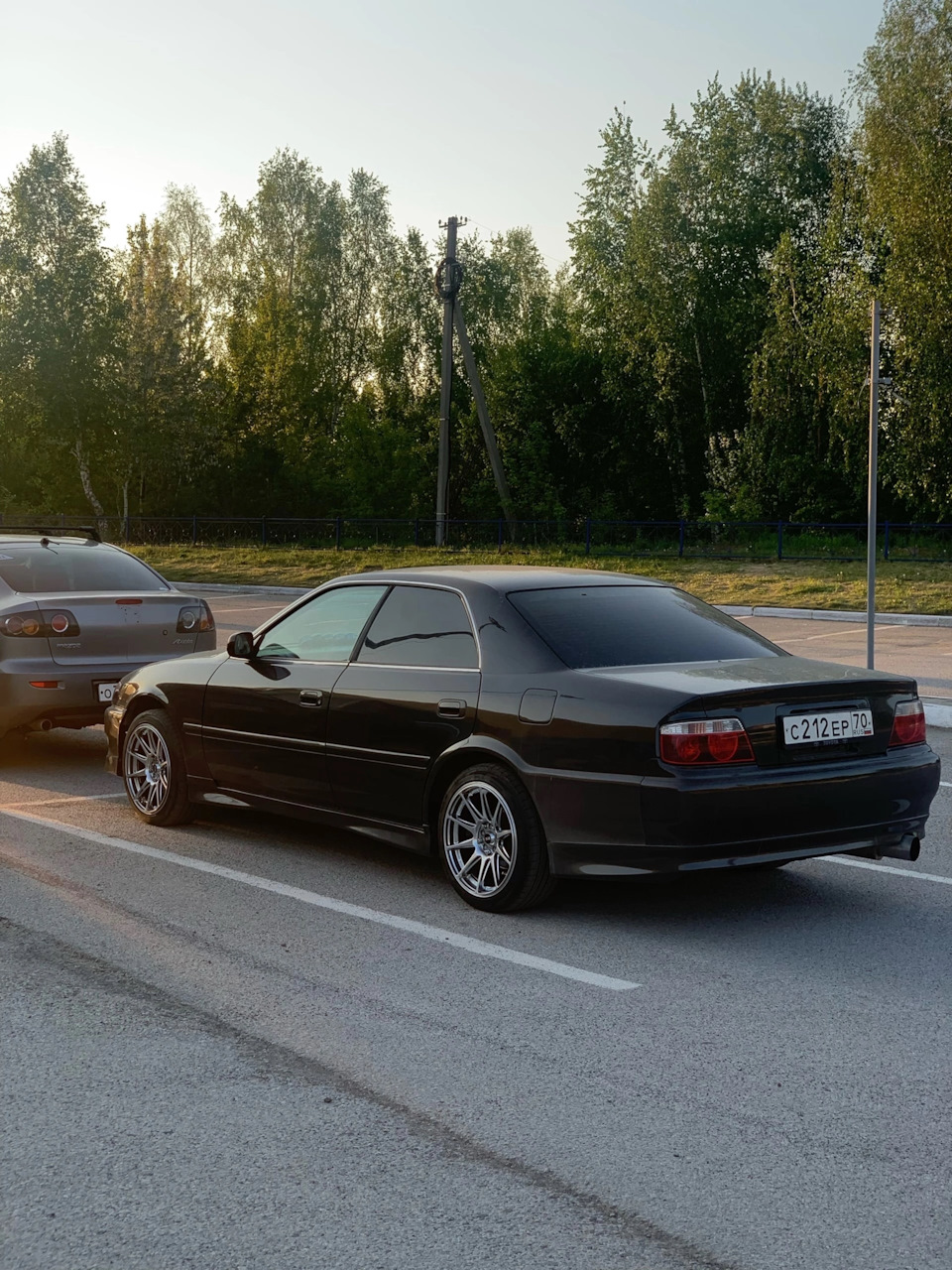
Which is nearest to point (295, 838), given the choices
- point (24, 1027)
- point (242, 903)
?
point (242, 903)

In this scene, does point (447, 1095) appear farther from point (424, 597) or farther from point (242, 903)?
point (424, 597)

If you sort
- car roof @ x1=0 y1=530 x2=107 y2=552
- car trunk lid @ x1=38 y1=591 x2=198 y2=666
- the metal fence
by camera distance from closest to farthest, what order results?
car trunk lid @ x1=38 y1=591 x2=198 y2=666, car roof @ x1=0 y1=530 x2=107 y2=552, the metal fence

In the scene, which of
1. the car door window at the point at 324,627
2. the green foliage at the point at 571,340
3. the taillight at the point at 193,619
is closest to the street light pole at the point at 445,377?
the green foliage at the point at 571,340

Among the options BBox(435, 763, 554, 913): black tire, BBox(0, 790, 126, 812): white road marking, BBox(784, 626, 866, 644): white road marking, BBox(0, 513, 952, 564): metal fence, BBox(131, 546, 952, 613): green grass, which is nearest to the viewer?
BBox(435, 763, 554, 913): black tire

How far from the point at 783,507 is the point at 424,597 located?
118 feet

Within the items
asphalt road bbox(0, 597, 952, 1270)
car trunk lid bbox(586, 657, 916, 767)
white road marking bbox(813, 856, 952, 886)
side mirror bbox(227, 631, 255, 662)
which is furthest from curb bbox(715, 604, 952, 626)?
asphalt road bbox(0, 597, 952, 1270)

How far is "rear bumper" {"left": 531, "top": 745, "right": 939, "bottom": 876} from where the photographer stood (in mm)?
5238

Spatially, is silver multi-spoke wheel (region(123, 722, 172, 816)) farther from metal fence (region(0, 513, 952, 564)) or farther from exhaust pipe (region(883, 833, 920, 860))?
metal fence (region(0, 513, 952, 564))

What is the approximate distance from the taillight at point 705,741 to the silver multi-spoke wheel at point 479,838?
0.74m

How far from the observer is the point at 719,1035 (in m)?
4.34

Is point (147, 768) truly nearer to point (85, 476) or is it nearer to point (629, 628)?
point (629, 628)

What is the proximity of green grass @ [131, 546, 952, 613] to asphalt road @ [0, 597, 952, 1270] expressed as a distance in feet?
64.3

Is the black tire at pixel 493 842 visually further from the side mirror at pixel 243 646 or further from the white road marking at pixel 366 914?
the side mirror at pixel 243 646

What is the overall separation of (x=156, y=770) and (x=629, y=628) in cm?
285
